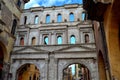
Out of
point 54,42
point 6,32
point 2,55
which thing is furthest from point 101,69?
point 6,32

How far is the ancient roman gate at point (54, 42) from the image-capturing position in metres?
17.0

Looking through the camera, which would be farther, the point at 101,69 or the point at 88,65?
the point at 88,65

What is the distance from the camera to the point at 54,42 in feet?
67.8

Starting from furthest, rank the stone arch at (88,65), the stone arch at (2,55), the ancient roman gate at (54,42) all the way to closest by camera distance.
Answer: the stone arch at (2,55) → the ancient roman gate at (54,42) → the stone arch at (88,65)

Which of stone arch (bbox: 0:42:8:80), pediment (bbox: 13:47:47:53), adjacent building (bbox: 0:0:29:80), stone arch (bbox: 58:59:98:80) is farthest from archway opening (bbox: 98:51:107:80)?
stone arch (bbox: 0:42:8:80)

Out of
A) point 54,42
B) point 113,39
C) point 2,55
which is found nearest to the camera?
point 113,39

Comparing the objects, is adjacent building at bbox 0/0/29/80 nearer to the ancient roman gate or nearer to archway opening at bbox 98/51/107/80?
the ancient roman gate

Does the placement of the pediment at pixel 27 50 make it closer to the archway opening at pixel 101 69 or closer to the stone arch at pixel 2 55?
the stone arch at pixel 2 55

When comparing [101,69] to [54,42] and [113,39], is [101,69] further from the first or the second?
[54,42]

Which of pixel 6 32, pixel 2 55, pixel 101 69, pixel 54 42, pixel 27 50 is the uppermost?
pixel 6 32

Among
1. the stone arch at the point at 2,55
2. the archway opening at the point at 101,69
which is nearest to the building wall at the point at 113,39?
the archway opening at the point at 101,69

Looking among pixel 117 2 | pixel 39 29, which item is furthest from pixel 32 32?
pixel 117 2

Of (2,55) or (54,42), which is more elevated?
(54,42)

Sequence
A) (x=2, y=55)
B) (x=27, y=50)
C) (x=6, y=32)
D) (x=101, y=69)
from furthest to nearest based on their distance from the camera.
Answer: (x=27, y=50) → (x=6, y=32) → (x=2, y=55) → (x=101, y=69)
